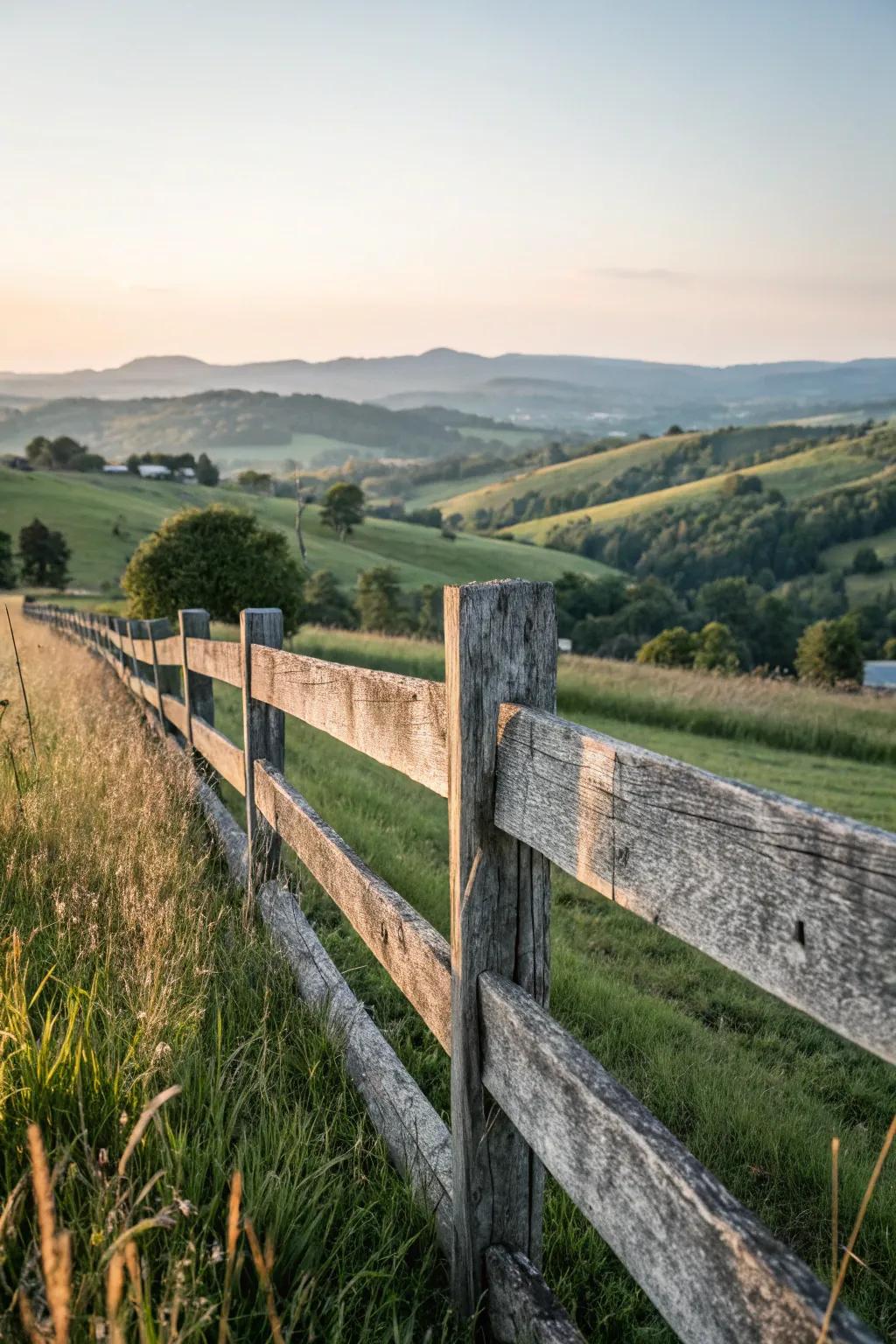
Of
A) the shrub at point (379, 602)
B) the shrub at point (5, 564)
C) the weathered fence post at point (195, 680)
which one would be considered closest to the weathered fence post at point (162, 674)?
the weathered fence post at point (195, 680)

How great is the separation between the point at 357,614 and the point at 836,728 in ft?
159

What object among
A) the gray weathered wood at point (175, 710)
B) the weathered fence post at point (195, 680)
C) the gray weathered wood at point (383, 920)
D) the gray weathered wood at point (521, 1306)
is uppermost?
the weathered fence post at point (195, 680)

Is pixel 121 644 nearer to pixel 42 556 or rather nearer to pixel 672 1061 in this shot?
pixel 672 1061

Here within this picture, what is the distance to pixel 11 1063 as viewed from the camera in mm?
2227

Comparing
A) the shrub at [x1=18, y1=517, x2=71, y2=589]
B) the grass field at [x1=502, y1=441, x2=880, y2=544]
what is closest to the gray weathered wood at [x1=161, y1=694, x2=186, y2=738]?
the shrub at [x1=18, y1=517, x2=71, y2=589]

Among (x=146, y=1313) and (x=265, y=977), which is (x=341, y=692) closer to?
(x=265, y=977)

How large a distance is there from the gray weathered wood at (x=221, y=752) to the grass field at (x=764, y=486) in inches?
4981

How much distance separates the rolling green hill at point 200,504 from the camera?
7169 cm

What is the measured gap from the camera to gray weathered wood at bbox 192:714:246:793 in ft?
14.9

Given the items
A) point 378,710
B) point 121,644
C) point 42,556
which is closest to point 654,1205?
point 378,710

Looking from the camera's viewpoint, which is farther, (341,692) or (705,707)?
(705,707)

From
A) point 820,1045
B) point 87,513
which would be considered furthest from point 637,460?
point 820,1045

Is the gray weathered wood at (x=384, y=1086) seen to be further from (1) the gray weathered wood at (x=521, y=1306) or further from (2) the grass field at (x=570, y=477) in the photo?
(2) the grass field at (x=570, y=477)

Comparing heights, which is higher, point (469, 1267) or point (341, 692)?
point (341, 692)
